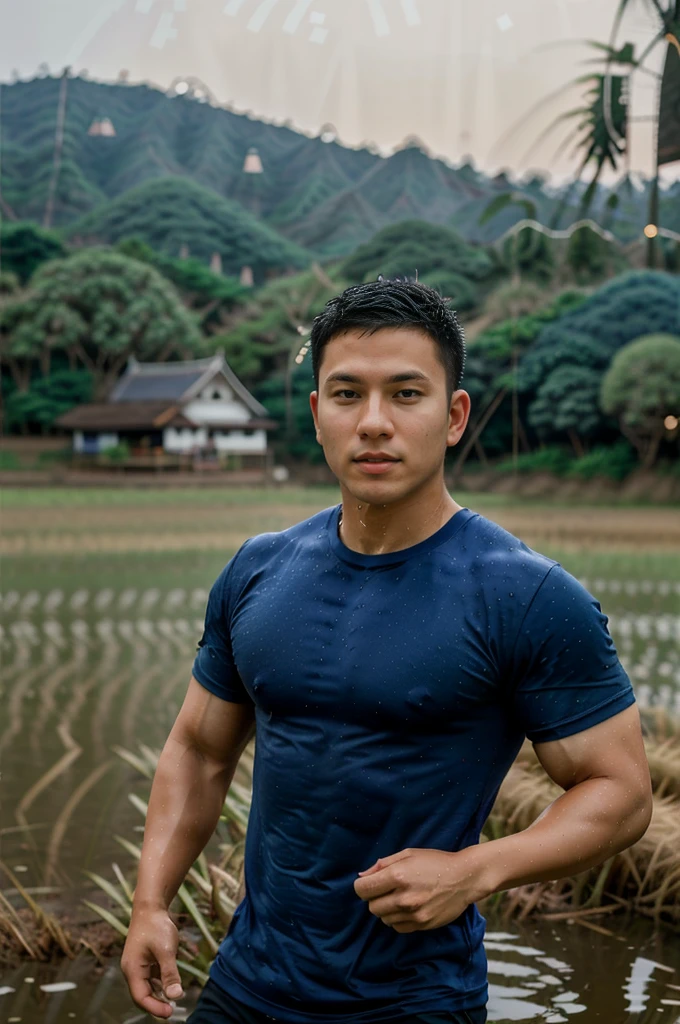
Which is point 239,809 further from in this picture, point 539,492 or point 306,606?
point 539,492

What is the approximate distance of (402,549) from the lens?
2.69ft

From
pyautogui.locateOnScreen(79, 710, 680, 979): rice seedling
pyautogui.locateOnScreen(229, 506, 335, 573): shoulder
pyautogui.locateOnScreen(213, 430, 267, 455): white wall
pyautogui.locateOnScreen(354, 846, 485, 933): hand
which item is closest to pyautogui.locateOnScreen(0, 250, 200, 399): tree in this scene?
pyautogui.locateOnScreen(213, 430, 267, 455): white wall

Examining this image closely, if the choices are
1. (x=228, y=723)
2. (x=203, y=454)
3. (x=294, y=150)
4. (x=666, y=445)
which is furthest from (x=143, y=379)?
(x=228, y=723)

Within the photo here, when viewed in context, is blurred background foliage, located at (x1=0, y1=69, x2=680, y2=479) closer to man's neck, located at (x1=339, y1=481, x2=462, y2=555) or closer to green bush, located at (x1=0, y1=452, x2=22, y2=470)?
green bush, located at (x1=0, y1=452, x2=22, y2=470)

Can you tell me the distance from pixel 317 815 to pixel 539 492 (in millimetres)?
4754

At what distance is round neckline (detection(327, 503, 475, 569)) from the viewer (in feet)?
2.66

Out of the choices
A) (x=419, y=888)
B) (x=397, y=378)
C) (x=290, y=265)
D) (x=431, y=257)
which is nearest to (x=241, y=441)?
(x=290, y=265)

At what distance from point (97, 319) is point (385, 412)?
18.2 feet

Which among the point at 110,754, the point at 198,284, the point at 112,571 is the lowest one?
the point at 112,571

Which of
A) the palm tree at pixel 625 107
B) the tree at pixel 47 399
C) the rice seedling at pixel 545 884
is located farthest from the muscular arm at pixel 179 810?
the tree at pixel 47 399

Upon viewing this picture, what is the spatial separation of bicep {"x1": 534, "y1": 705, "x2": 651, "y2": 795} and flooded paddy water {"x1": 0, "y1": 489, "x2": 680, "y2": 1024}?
3.11 ft

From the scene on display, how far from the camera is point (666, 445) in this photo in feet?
18.8

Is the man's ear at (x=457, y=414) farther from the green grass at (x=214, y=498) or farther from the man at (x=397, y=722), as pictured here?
the green grass at (x=214, y=498)

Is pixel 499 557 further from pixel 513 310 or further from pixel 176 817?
pixel 513 310
